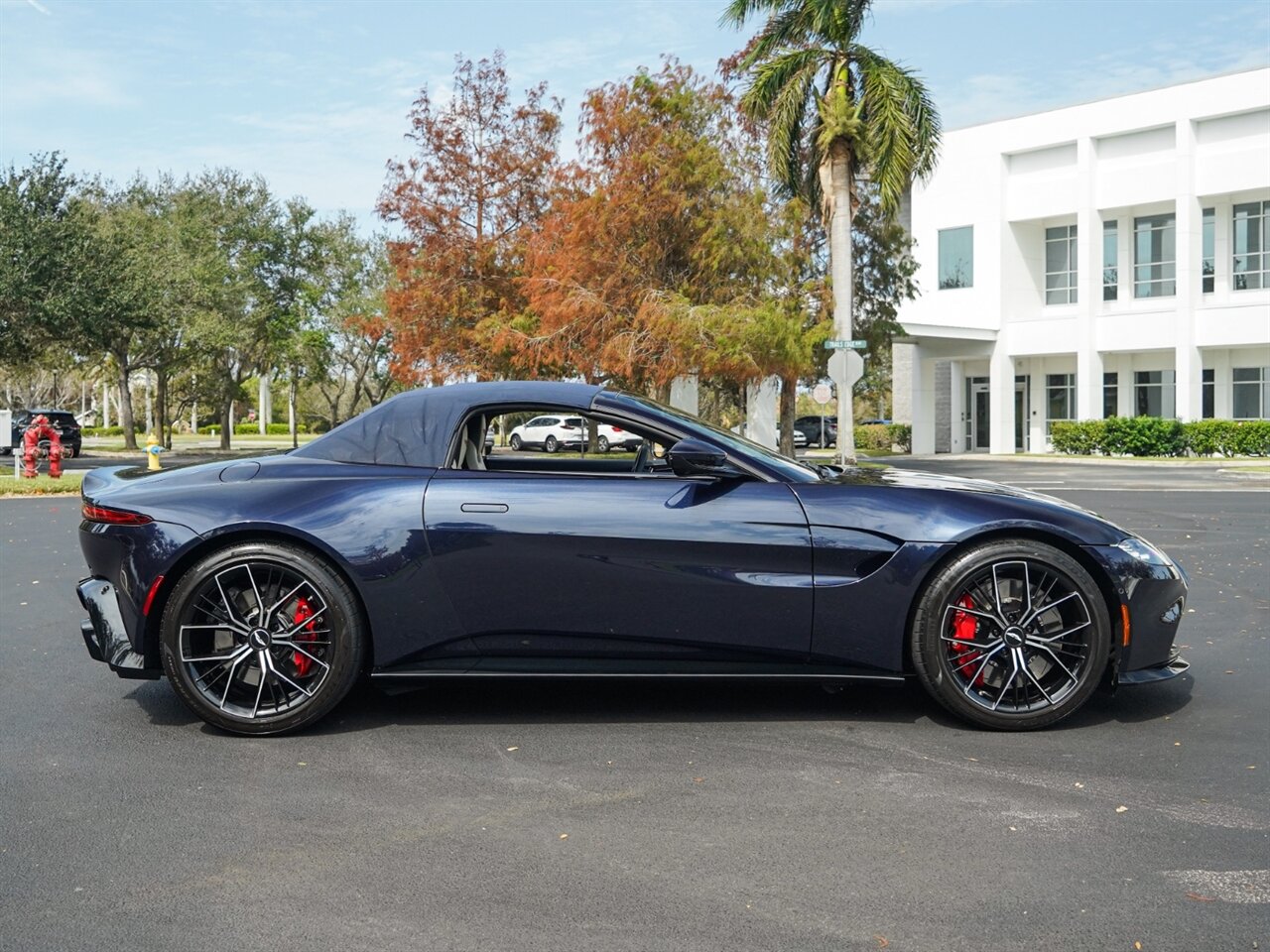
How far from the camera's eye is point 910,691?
581 centimetres

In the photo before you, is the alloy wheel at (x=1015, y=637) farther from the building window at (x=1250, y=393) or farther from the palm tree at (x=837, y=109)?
the building window at (x=1250, y=393)

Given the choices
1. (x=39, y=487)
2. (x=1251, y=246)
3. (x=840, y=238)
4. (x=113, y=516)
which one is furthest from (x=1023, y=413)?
(x=113, y=516)

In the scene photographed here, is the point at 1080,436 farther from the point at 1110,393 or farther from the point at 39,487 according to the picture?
the point at 39,487

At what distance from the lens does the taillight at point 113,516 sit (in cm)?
510

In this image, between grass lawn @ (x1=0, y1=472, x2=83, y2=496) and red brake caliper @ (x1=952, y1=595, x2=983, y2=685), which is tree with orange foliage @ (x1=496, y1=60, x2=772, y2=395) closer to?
grass lawn @ (x1=0, y1=472, x2=83, y2=496)

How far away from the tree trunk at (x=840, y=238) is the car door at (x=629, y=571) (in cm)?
2017

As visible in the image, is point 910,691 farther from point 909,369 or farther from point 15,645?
point 909,369

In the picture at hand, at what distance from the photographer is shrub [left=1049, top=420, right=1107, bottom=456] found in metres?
39.1

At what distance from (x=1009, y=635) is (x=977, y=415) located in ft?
141

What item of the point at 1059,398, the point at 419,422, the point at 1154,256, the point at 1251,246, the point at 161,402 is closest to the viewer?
the point at 419,422

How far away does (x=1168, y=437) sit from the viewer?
122 feet

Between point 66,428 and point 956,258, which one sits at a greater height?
point 956,258

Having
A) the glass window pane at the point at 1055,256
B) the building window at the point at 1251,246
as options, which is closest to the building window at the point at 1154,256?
the building window at the point at 1251,246

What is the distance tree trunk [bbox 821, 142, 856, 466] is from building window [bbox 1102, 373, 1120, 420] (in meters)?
20.4
